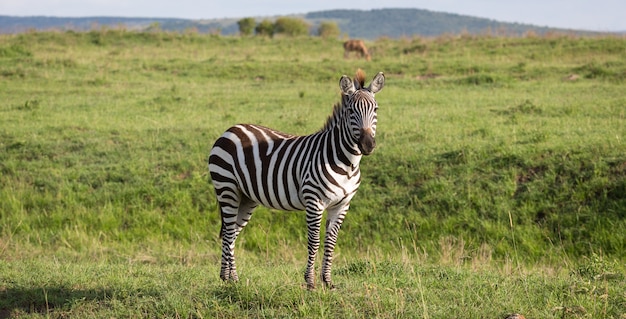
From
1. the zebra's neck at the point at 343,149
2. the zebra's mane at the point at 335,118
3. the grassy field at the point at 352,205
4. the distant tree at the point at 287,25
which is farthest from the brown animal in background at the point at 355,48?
the distant tree at the point at 287,25

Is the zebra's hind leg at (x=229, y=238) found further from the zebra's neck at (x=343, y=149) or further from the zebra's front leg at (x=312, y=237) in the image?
the zebra's neck at (x=343, y=149)

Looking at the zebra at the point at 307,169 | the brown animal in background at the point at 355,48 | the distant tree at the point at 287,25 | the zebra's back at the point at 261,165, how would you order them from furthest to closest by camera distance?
the distant tree at the point at 287,25
the brown animal in background at the point at 355,48
the zebra's back at the point at 261,165
the zebra at the point at 307,169

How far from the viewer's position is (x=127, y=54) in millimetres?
26812

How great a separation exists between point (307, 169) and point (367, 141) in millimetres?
703

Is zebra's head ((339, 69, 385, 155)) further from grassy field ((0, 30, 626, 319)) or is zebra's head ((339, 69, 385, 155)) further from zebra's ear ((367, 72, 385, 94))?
grassy field ((0, 30, 626, 319))

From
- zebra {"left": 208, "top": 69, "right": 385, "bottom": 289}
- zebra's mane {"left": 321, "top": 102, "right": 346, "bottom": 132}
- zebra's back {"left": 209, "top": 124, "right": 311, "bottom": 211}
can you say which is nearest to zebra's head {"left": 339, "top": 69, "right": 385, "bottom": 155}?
zebra {"left": 208, "top": 69, "right": 385, "bottom": 289}

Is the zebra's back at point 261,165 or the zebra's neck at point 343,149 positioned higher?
the zebra's neck at point 343,149

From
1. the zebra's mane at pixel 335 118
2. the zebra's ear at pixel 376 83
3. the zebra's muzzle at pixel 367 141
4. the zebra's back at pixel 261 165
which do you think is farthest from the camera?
the zebra's back at pixel 261 165

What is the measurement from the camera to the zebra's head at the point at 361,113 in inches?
204

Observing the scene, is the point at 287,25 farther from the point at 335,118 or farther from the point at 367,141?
the point at 367,141

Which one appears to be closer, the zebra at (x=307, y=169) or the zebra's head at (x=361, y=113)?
the zebra's head at (x=361, y=113)

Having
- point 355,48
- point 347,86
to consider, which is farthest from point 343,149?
point 355,48

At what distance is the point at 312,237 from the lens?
5.69 metres

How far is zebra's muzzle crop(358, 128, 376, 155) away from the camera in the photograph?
16.9ft
